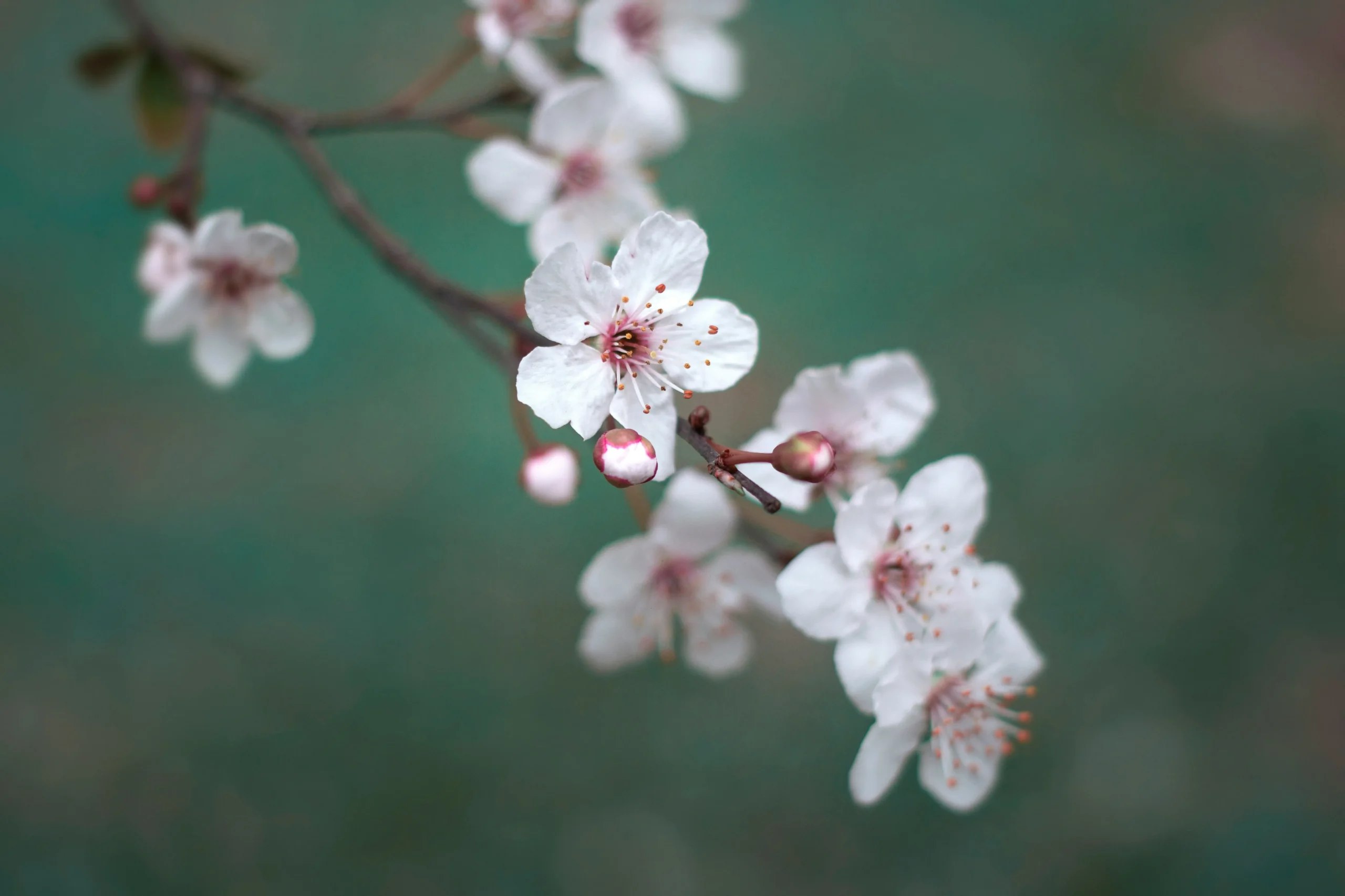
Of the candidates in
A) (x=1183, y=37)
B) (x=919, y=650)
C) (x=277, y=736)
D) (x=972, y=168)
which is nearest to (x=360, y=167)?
(x=277, y=736)

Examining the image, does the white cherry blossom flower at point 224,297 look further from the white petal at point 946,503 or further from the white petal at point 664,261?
the white petal at point 946,503

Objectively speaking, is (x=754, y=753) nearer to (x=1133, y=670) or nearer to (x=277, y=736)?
(x=1133, y=670)

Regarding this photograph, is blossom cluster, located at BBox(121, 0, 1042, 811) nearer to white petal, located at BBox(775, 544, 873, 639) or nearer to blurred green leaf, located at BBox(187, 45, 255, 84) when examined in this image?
white petal, located at BBox(775, 544, 873, 639)

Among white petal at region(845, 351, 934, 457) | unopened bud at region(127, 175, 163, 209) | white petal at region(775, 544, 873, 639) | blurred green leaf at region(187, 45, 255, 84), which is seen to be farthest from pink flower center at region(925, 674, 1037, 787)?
blurred green leaf at region(187, 45, 255, 84)

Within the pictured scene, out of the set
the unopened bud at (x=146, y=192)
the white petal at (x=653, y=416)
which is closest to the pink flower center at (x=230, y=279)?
the unopened bud at (x=146, y=192)

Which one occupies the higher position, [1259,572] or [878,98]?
[878,98]

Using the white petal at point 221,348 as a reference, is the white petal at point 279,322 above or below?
above

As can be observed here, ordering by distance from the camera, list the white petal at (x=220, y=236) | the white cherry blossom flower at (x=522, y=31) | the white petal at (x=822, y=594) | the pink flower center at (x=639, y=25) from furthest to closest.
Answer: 1. the pink flower center at (x=639, y=25)
2. the white cherry blossom flower at (x=522, y=31)
3. the white petal at (x=220, y=236)
4. the white petal at (x=822, y=594)

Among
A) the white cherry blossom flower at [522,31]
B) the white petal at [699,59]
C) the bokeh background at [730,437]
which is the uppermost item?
the white petal at [699,59]

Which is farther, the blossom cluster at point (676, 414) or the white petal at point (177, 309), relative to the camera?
the white petal at point (177, 309)
